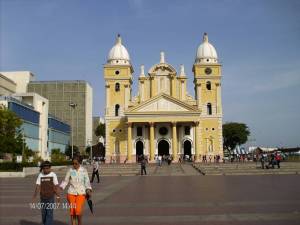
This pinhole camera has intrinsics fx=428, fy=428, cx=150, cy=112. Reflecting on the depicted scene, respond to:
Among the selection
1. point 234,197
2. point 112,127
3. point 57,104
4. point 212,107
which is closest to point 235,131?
point 212,107

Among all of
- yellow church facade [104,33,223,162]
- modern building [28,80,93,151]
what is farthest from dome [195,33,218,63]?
modern building [28,80,93,151]

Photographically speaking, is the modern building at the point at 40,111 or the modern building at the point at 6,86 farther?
the modern building at the point at 6,86

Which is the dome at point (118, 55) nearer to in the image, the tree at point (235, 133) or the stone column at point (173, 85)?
the stone column at point (173, 85)

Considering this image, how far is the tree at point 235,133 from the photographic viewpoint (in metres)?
103

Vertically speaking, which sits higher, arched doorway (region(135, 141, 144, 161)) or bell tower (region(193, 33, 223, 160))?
bell tower (region(193, 33, 223, 160))

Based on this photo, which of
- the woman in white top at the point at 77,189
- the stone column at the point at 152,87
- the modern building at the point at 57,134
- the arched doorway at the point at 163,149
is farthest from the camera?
the modern building at the point at 57,134

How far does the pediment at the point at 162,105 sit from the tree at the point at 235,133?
123 feet

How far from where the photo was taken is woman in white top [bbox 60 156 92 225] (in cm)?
979

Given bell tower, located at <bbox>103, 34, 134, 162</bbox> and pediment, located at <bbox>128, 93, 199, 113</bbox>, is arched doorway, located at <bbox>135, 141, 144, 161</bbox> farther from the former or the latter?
pediment, located at <bbox>128, 93, 199, 113</bbox>

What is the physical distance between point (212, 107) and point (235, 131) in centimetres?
3152

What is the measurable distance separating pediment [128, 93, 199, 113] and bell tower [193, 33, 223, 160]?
4.98 meters

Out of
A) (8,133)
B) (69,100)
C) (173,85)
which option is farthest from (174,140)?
(69,100)

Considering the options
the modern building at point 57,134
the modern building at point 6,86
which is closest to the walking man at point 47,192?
the modern building at point 57,134

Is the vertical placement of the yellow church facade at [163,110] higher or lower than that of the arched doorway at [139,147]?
higher
